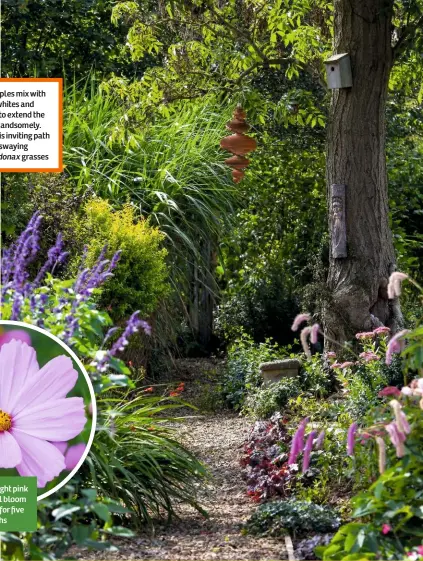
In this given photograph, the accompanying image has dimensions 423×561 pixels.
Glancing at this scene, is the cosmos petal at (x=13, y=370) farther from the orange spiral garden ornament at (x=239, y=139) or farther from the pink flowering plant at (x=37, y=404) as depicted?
the orange spiral garden ornament at (x=239, y=139)

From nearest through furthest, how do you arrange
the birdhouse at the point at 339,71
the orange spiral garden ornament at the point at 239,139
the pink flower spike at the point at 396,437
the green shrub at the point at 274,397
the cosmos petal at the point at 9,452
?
the pink flower spike at the point at 396,437 → the cosmos petal at the point at 9,452 → the green shrub at the point at 274,397 → the birdhouse at the point at 339,71 → the orange spiral garden ornament at the point at 239,139

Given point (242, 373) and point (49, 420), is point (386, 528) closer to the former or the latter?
point (49, 420)

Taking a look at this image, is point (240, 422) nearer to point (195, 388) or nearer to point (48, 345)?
point (195, 388)

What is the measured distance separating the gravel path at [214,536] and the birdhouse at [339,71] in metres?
2.84

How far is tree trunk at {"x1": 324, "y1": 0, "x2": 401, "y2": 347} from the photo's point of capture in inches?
277

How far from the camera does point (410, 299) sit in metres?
9.58

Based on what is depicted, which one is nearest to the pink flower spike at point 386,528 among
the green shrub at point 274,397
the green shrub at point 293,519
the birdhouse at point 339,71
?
the green shrub at point 293,519

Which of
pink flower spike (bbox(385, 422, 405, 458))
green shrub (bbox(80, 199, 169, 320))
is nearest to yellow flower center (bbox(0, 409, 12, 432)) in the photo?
pink flower spike (bbox(385, 422, 405, 458))

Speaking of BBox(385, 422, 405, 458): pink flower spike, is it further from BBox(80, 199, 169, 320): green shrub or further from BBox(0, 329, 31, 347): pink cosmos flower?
BBox(80, 199, 169, 320): green shrub

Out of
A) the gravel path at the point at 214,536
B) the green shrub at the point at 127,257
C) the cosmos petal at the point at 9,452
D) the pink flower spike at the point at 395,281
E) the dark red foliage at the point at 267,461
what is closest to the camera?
the cosmos petal at the point at 9,452

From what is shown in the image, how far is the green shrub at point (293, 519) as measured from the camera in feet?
13.3

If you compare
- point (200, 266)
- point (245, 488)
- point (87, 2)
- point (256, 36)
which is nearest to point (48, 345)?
point (245, 488)

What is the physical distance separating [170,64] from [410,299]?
3.39 m

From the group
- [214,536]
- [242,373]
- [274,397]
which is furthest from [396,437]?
[242,373]
